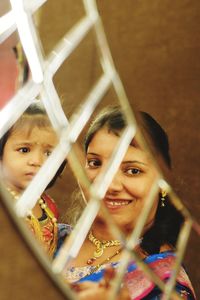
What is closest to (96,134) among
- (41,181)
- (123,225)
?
(123,225)

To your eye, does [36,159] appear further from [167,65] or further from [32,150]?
[167,65]

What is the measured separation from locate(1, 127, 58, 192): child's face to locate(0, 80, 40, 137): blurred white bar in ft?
0.20

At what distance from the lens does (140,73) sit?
90 cm

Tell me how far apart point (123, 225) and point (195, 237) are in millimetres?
228

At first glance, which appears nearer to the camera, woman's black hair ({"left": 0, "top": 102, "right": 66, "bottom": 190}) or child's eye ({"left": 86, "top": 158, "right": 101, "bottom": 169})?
woman's black hair ({"left": 0, "top": 102, "right": 66, "bottom": 190})

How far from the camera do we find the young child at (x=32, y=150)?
51 centimetres

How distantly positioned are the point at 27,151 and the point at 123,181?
171 millimetres

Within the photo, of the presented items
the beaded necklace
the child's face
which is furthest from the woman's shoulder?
the child's face

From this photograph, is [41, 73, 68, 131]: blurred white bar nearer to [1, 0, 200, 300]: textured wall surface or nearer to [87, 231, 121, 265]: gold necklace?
[87, 231, 121, 265]: gold necklace

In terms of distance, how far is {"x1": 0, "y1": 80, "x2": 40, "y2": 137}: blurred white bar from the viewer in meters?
0.40

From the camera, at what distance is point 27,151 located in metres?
0.58

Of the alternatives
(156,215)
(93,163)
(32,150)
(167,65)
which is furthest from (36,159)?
(167,65)

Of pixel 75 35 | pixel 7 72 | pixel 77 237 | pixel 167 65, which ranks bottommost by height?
pixel 77 237

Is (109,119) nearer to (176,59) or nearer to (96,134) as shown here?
(96,134)
